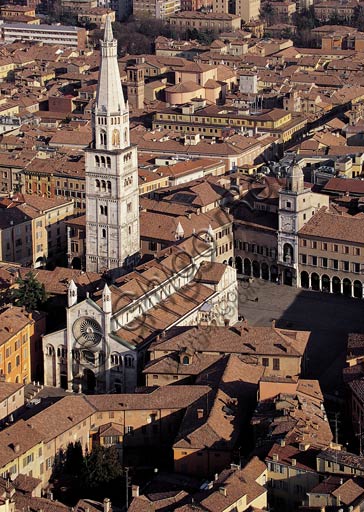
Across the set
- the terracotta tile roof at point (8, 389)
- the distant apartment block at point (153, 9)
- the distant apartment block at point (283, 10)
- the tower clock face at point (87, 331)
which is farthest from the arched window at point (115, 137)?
the distant apartment block at point (283, 10)

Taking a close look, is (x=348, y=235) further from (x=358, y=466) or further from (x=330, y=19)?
(x=330, y=19)

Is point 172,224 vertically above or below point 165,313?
above

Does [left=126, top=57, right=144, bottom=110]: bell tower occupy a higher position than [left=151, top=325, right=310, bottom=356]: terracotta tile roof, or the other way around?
[left=126, top=57, right=144, bottom=110]: bell tower

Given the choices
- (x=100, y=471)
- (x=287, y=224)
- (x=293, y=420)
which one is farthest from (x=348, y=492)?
(x=287, y=224)

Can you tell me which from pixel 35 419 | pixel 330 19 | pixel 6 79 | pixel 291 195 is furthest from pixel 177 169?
pixel 330 19

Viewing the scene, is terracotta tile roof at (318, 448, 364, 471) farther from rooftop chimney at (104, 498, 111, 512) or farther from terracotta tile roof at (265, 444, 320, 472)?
rooftop chimney at (104, 498, 111, 512)

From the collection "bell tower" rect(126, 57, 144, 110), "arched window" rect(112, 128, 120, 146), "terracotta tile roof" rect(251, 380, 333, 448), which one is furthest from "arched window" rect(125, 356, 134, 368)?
"bell tower" rect(126, 57, 144, 110)

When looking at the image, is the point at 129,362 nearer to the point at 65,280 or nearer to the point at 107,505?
the point at 65,280
